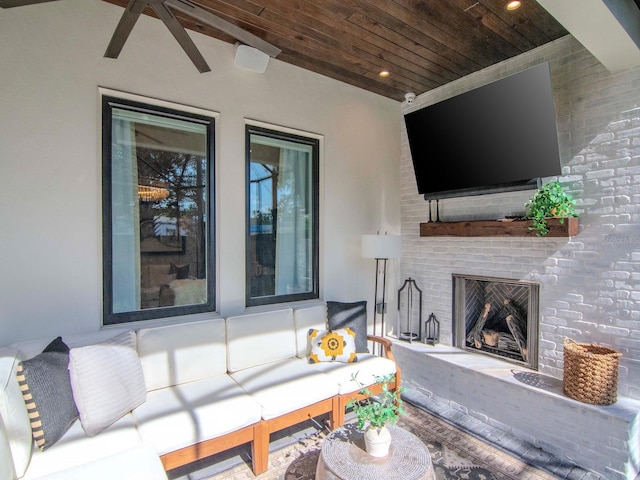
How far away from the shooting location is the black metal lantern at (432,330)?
3.65 metres

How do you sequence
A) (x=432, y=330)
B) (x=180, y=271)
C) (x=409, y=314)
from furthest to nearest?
(x=409, y=314) < (x=432, y=330) < (x=180, y=271)

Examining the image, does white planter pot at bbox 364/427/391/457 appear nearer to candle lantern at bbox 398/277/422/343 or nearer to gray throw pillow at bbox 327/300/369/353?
gray throw pillow at bbox 327/300/369/353

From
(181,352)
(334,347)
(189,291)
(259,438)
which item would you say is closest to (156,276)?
(189,291)

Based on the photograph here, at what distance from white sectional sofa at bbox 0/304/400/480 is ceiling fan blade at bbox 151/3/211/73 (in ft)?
5.94

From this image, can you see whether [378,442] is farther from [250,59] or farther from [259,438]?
[250,59]

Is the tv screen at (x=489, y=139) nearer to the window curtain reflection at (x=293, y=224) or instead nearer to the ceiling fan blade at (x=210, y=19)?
the window curtain reflection at (x=293, y=224)

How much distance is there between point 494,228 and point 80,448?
10.6ft

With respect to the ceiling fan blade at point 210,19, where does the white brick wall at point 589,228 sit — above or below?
below

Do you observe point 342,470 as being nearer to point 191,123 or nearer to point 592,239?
point 592,239

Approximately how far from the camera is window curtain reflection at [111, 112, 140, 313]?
2543 millimetres

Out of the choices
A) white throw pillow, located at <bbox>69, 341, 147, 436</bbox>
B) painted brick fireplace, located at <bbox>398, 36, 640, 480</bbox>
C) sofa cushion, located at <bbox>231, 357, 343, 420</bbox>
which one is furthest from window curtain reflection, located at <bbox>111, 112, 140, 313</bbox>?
painted brick fireplace, located at <bbox>398, 36, 640, 480</bbox>

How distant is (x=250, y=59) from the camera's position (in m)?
2.93

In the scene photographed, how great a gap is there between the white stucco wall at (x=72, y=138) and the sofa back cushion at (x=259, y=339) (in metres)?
0.24

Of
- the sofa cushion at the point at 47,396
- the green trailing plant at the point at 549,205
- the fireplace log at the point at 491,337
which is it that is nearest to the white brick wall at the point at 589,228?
the green trailing plant at the point at 549,205
